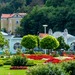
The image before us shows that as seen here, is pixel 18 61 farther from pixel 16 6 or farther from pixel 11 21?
pixel 16 6

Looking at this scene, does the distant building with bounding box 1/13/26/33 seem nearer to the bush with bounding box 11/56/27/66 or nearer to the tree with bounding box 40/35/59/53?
the tree with bounding box 40/35/59/53

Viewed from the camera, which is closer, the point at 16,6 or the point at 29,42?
the point at 29,42

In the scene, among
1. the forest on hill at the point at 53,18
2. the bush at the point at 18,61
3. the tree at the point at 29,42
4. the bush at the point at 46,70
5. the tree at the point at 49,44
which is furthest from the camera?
the forest on hill at the point at 53,18

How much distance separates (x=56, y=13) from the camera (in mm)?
78625

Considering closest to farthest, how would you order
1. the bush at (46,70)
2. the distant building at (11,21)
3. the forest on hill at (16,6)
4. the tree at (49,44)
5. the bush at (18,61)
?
the bush at (46,70) → the bush at (18,61) → the tree at (49,44) → the distant building at (11,21) → the forest on hill at (16,6)

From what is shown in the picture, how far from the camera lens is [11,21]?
96062 mm

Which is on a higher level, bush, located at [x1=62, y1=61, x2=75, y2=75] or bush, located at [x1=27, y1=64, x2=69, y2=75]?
bush, located at [x1=27, y1=64, x2=69, y2=75]

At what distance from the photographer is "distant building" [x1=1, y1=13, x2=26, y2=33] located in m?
94.9

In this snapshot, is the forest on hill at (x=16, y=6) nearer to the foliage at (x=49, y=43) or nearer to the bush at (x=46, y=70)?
the foliage at (x=49, y=43)

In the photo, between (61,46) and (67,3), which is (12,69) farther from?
(67,3)

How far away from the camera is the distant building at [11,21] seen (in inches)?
3735

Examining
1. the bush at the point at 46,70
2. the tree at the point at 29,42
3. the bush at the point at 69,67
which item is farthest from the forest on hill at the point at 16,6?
the bush at the point at 46,70

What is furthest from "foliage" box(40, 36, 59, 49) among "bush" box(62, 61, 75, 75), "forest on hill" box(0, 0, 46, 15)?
"forest on hill" box(0, 0, 46, 15)

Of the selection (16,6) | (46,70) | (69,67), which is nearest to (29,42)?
(69,67)
